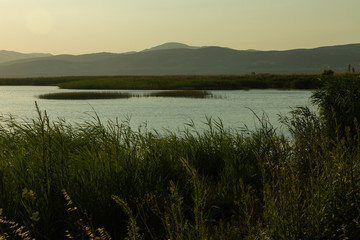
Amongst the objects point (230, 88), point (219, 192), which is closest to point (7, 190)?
point (219, 192)

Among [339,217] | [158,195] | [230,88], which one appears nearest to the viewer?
[339,217]

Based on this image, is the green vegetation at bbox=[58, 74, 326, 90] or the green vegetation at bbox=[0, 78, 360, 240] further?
the green vegetation at bbox=[58, 74, 326, 90]

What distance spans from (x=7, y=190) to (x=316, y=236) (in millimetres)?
4133

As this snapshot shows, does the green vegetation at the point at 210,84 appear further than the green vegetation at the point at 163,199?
Yes

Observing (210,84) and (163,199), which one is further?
(210,84)

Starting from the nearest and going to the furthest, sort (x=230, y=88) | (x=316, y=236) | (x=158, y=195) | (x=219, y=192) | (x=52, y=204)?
(x=316, y=236) < (x=52, y=204) < (x=158, y=195) < (x=219, y=192) < (x=230, y=88)

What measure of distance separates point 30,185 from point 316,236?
12.1 ft

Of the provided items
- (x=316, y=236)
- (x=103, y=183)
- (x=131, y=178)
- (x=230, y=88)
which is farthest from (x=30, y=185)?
(x=230, y=88)

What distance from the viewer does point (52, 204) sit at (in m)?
5.54

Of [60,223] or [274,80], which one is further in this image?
[274,80]

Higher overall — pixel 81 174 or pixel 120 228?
pixel 81 174

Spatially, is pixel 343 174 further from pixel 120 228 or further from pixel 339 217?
pixel 120 228

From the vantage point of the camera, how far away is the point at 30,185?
5754mm

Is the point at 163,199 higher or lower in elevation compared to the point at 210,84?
lower
